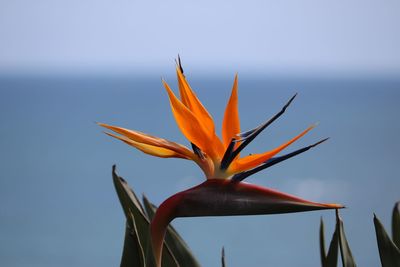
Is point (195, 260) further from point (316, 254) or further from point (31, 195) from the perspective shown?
point (31, 195)

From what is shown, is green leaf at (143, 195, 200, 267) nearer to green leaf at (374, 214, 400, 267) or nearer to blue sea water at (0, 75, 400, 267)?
green leaf at (374, 214, 400, 267)

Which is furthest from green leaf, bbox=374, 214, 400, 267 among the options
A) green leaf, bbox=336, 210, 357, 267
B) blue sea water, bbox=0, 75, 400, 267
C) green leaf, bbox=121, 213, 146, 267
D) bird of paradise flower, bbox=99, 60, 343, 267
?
blue sea water, bbox=0, 75, 400, 267

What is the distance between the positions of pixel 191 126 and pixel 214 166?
56mm

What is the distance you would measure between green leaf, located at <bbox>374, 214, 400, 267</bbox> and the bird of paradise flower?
0.21 meters

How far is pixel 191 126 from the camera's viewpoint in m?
0.77

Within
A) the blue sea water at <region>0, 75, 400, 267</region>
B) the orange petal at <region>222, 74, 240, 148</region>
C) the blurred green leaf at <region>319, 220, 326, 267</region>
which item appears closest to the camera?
the orange petal at <region>222, 74, 240, 148</region>

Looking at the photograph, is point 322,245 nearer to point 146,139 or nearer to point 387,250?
point 387,250

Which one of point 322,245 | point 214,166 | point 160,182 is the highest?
point 214,166

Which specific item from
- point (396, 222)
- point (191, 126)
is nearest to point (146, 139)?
point (191, 126)

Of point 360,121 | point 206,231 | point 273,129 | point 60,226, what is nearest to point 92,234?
point 60,226

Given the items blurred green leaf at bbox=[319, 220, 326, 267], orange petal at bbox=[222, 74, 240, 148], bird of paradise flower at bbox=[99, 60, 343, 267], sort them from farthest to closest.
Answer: blurred green leaf at bbox=[319, 220, 326, 267] → orange petal at bbox=[222, 74, 240, 148] → bird of paradise flower at bbox=[99, 60, 343, 267]

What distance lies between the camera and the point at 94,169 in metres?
5.64

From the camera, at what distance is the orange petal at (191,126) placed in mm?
767

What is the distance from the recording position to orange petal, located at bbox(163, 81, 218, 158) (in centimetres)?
77
